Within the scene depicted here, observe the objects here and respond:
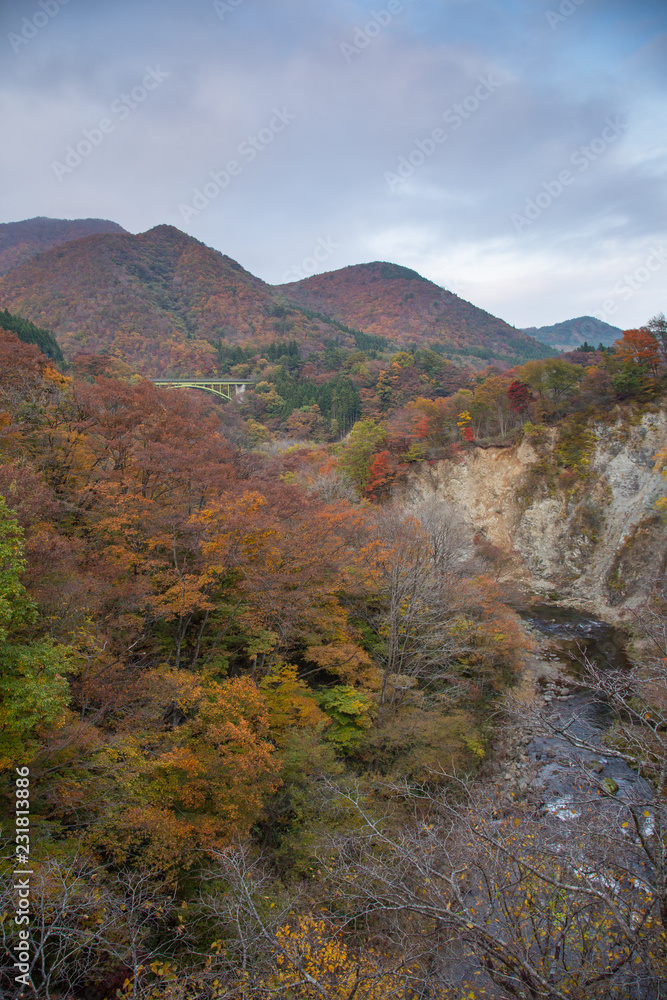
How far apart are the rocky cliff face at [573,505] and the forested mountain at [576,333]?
13558 cm

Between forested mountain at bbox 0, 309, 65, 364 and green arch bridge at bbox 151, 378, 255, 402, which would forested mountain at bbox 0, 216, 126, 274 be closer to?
green arch bridge at bbox 151, 378, 255, 402

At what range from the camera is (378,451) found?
132 feet

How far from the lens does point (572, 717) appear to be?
5562 millimetres

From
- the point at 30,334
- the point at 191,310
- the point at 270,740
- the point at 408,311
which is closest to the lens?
the point at 270,740

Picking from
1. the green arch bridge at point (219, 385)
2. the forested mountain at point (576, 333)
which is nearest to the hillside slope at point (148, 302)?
the green arch bridge at point (219, 385)

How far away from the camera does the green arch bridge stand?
180ft

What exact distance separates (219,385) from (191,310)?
35.3 meters

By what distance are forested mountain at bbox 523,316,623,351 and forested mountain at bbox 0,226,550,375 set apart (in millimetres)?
52060

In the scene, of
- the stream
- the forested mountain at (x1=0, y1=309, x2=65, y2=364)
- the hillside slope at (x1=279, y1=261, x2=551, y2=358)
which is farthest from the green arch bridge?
the hillside slope at (x1=279, y1=261, x2=551, y2=358)

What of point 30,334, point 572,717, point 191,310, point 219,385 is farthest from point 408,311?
point 572,717

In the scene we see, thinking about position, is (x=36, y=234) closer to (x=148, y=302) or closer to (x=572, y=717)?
(x=148, y=302)

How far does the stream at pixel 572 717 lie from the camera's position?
655 centimetres

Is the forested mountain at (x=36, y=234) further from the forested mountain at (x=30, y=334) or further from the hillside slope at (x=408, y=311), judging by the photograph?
the forested mountain at (x=30, y=334)

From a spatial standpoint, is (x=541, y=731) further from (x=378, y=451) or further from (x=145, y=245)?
(x=145, y=245)
